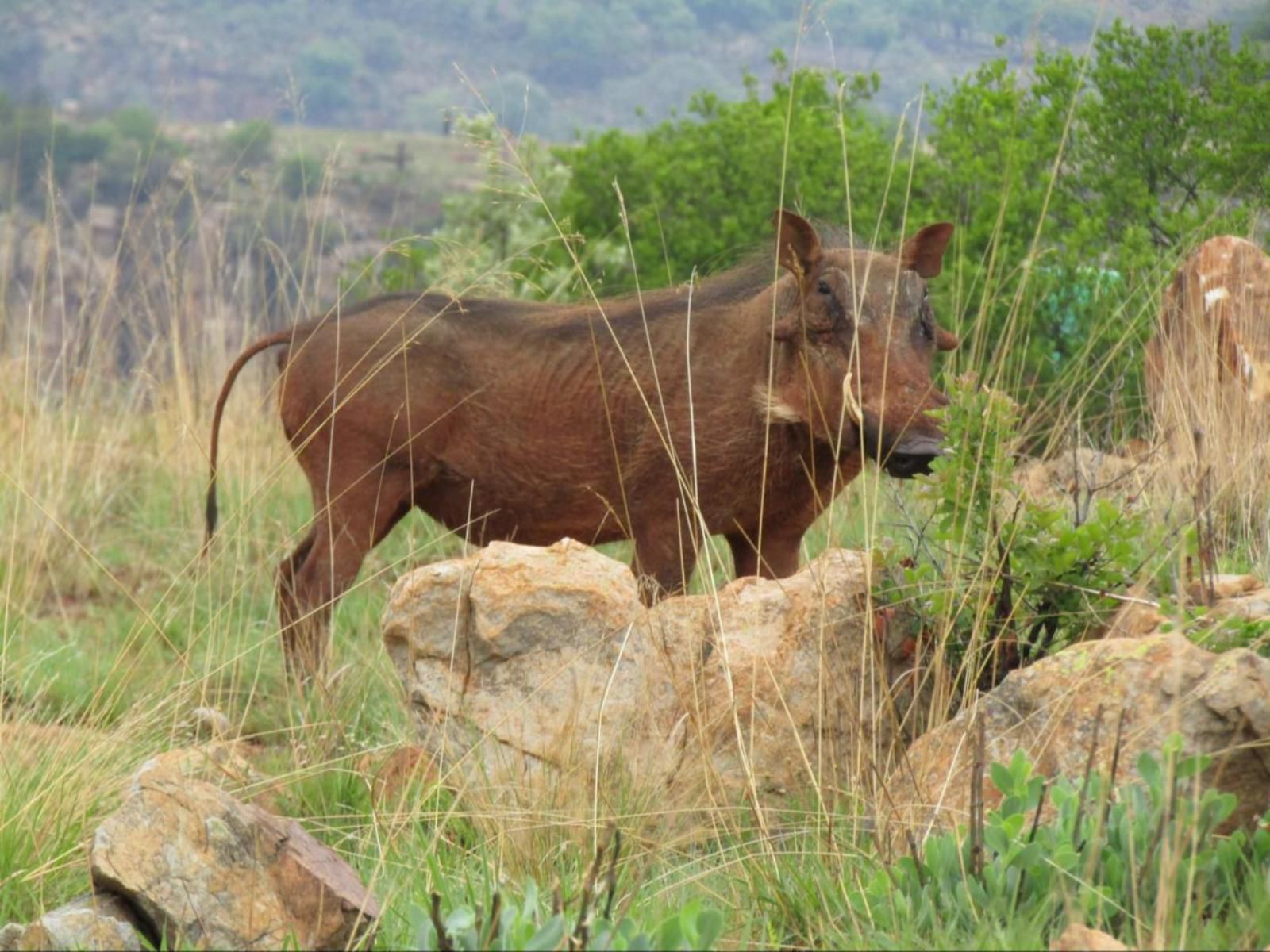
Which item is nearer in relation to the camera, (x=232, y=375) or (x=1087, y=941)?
(x=1087, y=941)

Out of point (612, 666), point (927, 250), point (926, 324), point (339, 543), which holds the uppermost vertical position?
point (927, 250)

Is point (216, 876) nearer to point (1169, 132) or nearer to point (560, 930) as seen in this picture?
point (560, 930)

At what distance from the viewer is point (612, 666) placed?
3885 millimetres

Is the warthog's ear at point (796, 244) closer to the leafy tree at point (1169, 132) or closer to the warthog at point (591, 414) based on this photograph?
the warthog at point (591, 414)

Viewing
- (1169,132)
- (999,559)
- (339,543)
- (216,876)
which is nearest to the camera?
(216,876)

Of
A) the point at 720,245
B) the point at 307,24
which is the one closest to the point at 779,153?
the point at 720,245

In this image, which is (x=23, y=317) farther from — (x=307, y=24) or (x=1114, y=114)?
(x=307, y=24)

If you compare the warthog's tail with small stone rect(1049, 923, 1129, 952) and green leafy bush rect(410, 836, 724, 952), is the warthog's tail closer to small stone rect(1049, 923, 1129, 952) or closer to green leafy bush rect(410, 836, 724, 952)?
green leafy bush rect(410, 836, 724, 952)

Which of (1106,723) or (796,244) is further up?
(796,244)

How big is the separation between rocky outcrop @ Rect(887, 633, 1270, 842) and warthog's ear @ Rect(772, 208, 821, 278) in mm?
1617

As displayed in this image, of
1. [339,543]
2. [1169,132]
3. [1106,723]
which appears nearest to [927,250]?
[339,543]

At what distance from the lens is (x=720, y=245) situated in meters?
8.34

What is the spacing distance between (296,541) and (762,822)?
10.1ft

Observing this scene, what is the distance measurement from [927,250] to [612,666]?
156 cm
